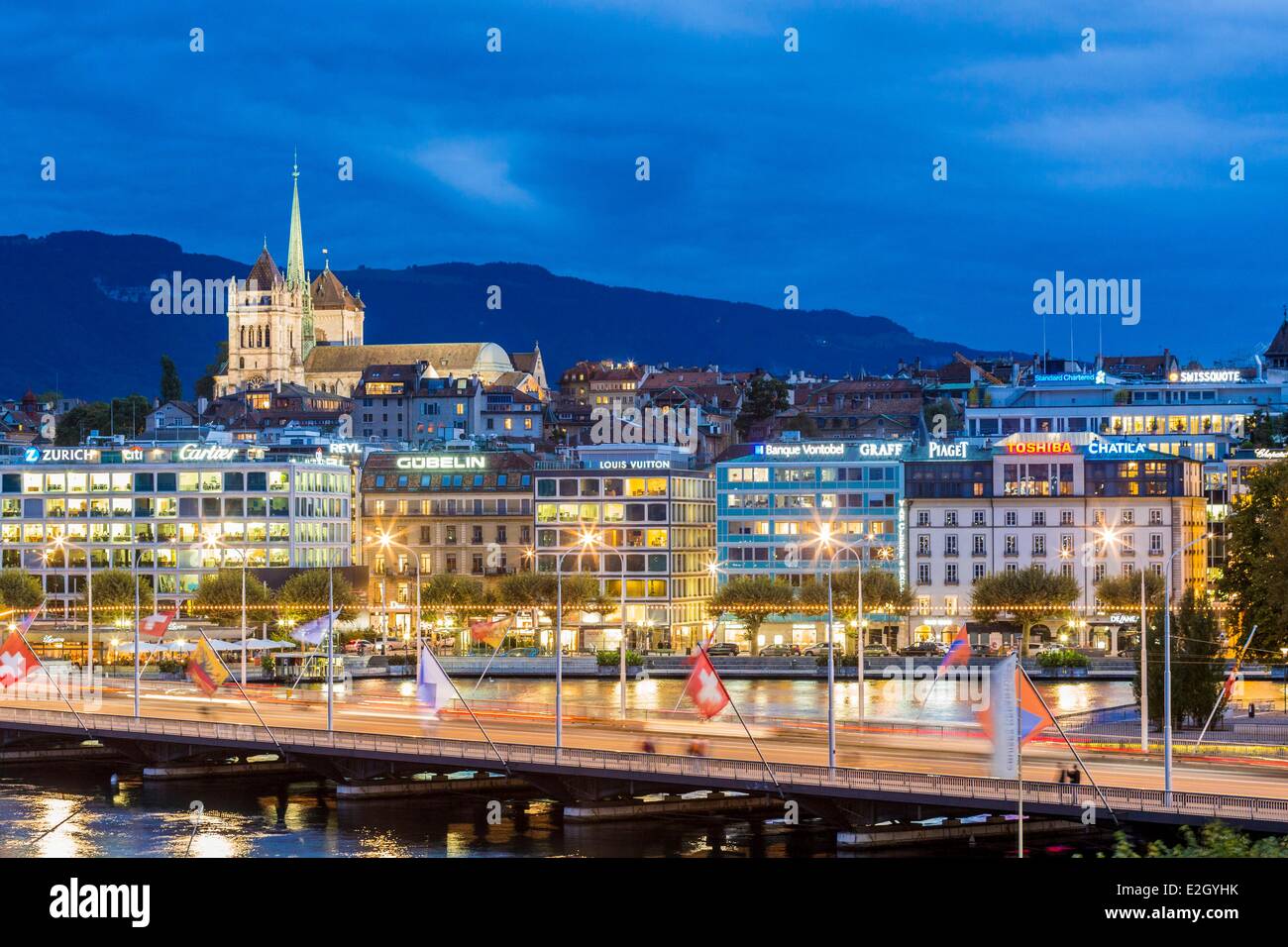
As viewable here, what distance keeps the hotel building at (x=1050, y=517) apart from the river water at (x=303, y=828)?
65.7 metres

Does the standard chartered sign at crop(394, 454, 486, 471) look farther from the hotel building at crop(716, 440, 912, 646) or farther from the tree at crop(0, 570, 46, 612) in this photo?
the tree at crop(0, 570, 46, 612)

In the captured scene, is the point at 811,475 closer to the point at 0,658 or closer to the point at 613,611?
the point at 613,611

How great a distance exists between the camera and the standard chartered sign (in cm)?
16125

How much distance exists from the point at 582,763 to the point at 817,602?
234ft

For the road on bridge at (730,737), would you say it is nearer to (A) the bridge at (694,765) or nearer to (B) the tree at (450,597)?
(A) the bridge at (694,765)

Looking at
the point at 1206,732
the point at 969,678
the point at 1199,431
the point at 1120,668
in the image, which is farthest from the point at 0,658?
the point at 1199,431

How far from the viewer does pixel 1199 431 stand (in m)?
172

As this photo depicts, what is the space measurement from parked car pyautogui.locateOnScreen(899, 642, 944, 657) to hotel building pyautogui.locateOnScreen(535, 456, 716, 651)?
1647cm

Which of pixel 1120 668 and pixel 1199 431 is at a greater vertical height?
pixel 1199 431

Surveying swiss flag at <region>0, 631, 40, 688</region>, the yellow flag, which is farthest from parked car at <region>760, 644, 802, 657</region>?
swiss flag at <region>0, 631, 40, 688</region>

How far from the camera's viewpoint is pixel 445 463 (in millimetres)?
Answer: 161625

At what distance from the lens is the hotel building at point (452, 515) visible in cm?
15762

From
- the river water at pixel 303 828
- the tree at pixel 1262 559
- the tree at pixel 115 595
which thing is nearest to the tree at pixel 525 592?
the tree at pixel 115 595

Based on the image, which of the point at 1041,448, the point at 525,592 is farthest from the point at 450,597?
the point at 1041,448
